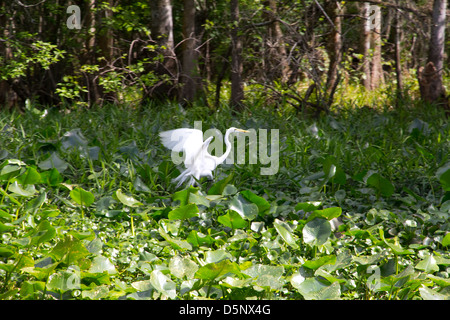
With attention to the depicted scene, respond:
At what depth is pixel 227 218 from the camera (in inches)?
104

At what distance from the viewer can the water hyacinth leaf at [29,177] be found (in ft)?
9.77

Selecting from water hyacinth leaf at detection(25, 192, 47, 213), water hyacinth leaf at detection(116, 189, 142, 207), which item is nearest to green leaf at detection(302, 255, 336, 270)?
water hyacinth leaf at detection(116, 189, 142, 207)

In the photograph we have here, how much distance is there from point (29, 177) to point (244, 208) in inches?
51.3

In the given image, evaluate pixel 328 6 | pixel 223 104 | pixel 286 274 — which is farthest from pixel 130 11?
pixel 286 274

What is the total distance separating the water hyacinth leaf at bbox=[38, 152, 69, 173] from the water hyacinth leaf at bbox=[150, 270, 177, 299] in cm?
165

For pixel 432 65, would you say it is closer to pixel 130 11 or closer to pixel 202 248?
pixel 130 11

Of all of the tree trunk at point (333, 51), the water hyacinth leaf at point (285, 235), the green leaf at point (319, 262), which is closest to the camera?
the green leaf at point (319, 262)

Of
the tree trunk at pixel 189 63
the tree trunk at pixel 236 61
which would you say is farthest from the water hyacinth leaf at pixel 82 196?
the tree trunk at pixel 189 63

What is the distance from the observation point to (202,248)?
2.58 m

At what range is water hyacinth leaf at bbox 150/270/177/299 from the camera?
1.92 metres

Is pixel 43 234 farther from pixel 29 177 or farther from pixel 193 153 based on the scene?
pixel 193 153

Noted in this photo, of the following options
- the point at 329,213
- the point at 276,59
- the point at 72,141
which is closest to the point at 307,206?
the point at 329,213

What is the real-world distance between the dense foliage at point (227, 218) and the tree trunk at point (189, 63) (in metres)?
1.31

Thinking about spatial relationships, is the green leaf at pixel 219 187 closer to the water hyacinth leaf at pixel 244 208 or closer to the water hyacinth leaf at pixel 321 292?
the water hyacinth leaf at pixel 244 208
